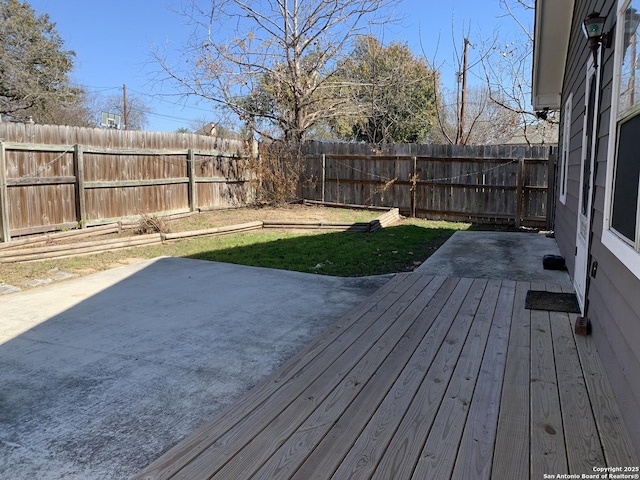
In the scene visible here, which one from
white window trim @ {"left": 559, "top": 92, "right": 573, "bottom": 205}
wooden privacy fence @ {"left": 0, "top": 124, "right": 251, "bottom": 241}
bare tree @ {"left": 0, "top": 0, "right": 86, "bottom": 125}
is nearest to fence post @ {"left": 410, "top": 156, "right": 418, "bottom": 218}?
wooden privacy fence @ {"left": 0, "top": 124, "right": 251, "bottom": 241}

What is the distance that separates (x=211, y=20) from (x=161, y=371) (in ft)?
40.9

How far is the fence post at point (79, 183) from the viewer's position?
8.00 m

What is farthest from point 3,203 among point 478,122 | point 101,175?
point 478,122

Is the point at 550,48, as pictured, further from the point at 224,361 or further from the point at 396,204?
the point at 224,361

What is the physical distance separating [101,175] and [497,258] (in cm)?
680

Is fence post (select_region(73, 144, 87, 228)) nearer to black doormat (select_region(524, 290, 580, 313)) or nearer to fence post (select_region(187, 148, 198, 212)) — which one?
fence post (select_region(187, 148, 198, 212))

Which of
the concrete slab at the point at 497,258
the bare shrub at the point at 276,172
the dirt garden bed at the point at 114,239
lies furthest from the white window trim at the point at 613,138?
the bare shrub at the point at 276,172

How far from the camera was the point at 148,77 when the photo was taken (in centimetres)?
1352

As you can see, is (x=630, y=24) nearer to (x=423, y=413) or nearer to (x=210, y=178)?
(x=423, y=413)

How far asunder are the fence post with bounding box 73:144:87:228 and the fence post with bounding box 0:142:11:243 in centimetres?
122

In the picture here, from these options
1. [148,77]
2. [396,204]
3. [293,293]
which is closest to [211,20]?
[148,77]

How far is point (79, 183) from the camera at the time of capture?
8.02 m

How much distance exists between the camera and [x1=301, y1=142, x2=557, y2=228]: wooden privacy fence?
963 cm

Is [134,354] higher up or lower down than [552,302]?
lower down
